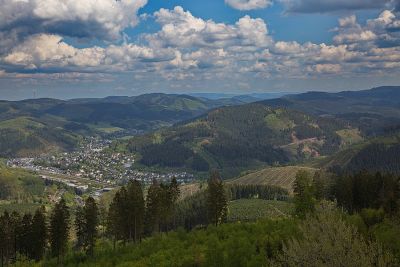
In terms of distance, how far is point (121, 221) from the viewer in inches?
4934

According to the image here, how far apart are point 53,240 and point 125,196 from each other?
905 inches

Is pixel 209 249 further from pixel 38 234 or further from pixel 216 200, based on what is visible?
pixel 38 234

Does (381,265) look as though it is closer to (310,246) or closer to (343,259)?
(343,259)

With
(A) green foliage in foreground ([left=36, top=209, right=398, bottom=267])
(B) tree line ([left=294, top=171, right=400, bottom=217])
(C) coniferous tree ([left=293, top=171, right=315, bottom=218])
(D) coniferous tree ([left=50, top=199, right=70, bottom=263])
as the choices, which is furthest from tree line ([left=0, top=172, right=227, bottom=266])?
(B) tree line ([left=294, top=171, right=400, bottom=217])

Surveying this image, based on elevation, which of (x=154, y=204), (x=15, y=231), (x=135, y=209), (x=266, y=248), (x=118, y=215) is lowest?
(x=15, y=231)

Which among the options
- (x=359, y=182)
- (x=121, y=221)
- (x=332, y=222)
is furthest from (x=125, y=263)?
(x=359, y=182)

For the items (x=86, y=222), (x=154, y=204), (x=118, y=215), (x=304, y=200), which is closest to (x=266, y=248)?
(x=304, y=200)

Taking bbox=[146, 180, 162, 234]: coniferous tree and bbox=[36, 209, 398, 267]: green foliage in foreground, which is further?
bbox=[146, 180, 162, 234]: coniferous tree

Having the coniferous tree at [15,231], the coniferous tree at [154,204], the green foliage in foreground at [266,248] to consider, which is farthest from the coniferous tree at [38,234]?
the coniferous tree at [154,204]

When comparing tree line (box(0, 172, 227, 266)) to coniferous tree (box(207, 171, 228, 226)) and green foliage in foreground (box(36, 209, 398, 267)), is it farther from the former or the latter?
green foliage in foreground (box(36, 209, 398, 267))

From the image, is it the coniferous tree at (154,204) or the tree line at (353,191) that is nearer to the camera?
the tree line at (353,191)

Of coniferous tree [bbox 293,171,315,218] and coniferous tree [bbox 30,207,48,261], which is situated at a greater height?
coniferous tree [bbox 293,171,315,218]

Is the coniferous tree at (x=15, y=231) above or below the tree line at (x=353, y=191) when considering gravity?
below

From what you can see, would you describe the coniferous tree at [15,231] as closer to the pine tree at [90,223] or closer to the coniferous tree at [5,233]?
the coniferous tree at [5,233]
